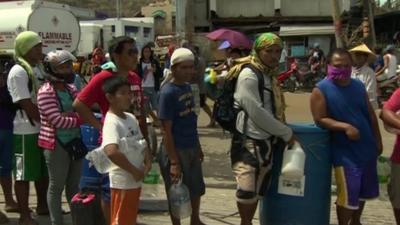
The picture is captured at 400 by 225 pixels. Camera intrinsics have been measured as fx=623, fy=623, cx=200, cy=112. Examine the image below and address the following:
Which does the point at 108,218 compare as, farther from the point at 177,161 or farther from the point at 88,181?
the point at 177,161

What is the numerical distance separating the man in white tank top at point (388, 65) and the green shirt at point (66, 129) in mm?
10913

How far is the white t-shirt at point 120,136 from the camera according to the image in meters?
4.17

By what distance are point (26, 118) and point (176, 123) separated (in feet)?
4.55

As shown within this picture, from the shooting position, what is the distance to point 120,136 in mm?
4207

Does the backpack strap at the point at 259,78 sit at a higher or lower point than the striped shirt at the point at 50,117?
higher

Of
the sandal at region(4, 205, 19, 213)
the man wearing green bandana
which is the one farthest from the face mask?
the sandal at region(4, 205, 19, 213)

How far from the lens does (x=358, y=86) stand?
16.3 feet

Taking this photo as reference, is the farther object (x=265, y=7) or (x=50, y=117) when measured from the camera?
(x=265, y=7)

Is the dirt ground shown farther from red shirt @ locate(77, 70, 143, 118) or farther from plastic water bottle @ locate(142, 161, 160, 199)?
red shirt @ locate(77, 70, 143, 118)

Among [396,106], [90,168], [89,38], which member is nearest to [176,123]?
[90,168]

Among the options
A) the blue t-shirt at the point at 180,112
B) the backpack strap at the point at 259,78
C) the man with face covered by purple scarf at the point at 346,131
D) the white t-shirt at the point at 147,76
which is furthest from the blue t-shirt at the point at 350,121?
the white t-shirt at the point at 147,76

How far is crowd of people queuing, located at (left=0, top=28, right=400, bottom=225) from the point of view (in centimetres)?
443

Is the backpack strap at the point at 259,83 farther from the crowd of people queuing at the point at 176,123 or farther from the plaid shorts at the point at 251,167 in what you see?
the plaid shorts at the point at 251,167

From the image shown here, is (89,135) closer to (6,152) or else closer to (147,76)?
(6,152)
